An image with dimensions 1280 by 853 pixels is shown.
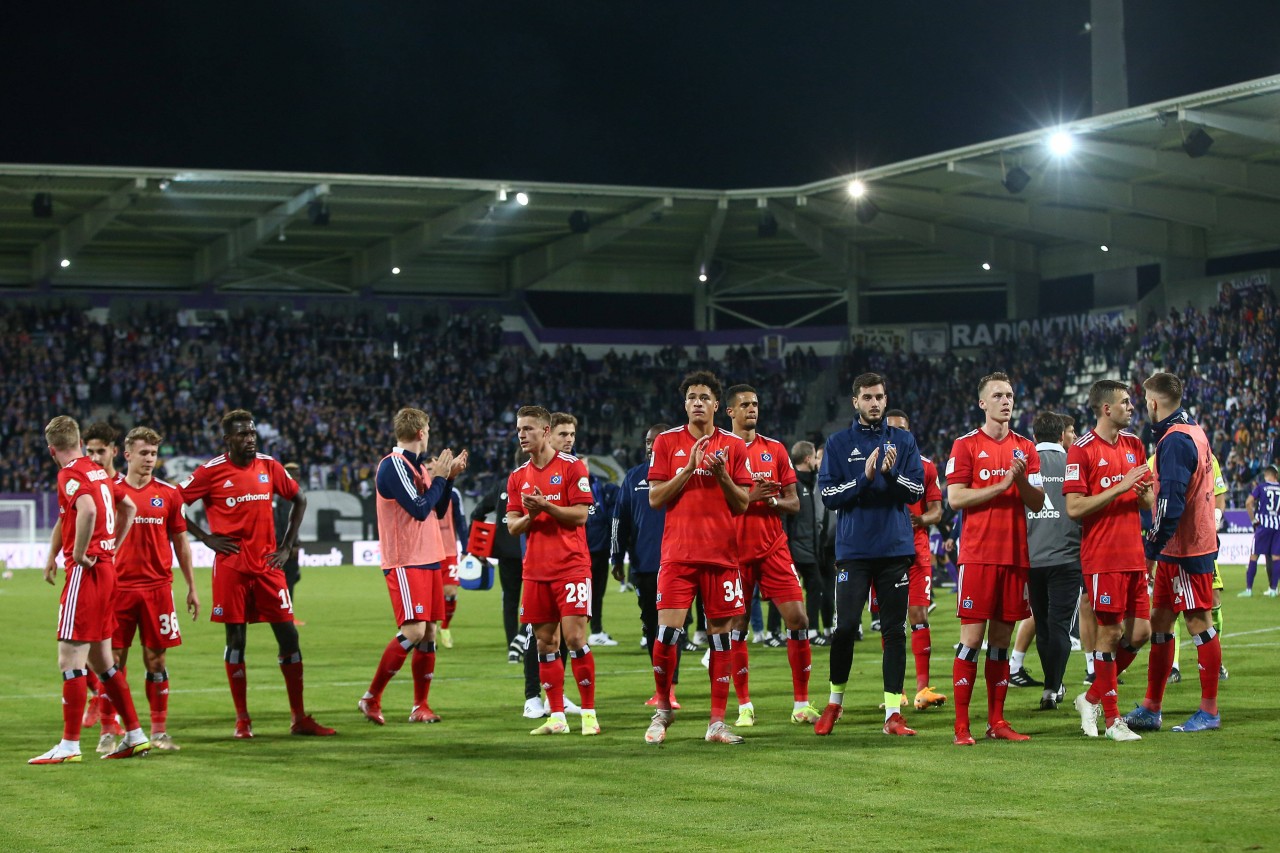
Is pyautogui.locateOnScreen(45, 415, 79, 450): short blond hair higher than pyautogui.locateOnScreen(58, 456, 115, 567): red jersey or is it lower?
higher

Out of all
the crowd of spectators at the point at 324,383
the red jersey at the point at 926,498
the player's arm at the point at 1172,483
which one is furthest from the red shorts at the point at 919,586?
the crowd of spectators at the point at 324,383

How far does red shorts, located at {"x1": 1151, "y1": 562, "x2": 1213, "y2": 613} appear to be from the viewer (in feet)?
32.1

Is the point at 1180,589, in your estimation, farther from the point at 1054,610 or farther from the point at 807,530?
the point at 807,530

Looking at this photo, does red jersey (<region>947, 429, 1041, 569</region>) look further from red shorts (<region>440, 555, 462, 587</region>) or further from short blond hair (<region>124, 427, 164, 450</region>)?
red shorts (<region>440, 555, 462, 587</region>)

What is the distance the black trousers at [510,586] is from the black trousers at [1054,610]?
4.92m

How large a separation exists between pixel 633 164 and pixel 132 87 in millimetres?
15732

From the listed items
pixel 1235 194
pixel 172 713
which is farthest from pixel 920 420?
pixel 172 713

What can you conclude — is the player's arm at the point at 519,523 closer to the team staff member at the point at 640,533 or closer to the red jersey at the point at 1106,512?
A: the team staff member at the point at 640,533

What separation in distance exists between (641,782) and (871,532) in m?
2.51

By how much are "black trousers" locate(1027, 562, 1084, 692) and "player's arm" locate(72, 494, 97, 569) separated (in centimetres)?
680

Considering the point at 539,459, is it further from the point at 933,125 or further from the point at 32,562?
the point at 933,125

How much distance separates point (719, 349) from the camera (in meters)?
52.1

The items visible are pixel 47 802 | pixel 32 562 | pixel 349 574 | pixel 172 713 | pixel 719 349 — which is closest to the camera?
pixel 47 802

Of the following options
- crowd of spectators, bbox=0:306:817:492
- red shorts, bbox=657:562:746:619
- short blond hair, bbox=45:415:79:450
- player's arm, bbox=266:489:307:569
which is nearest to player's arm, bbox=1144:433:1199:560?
red shorts, bbox=657:562:746:619
